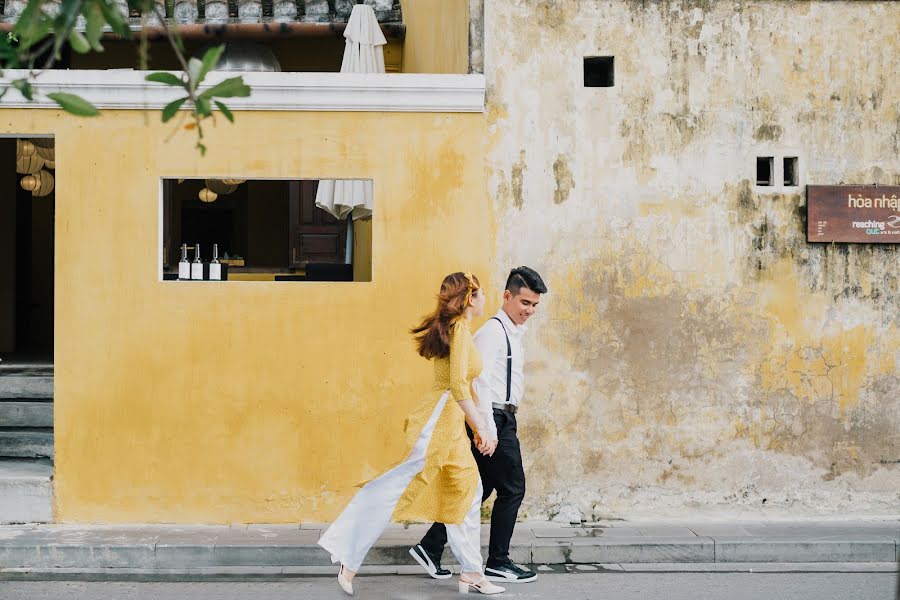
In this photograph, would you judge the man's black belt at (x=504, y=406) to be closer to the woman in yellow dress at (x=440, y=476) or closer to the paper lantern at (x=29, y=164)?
the woman in yellow dress at (x=440, y=476)

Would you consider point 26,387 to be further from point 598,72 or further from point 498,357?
point 598,72

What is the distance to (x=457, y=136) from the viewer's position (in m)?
8.09

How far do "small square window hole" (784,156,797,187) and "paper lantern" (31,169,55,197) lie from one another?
30.8 ft

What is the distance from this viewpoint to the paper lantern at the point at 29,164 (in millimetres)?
13103

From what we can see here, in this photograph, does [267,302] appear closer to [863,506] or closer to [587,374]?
[587,374]

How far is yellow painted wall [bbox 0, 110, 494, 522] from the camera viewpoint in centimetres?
795

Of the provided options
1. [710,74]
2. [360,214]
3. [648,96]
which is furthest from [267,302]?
[710,74]

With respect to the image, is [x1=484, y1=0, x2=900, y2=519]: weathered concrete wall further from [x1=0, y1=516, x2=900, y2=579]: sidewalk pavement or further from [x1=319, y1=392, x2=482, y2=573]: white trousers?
[x1=319, y1=392, x2=482, y2=573]: white trousers

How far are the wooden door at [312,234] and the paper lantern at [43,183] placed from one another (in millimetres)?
3762

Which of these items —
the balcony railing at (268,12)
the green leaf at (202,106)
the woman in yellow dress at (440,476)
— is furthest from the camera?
the balcony railing at (268,12)

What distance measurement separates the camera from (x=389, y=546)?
7309 millimetres

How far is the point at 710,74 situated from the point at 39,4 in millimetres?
5819

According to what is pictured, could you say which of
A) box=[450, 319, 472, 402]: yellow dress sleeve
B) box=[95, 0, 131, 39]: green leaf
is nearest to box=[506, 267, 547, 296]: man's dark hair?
box=[450, 319, 472, 402]: yellow dress sleeve

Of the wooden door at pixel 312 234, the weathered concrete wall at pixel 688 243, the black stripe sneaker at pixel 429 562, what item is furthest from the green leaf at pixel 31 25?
the wooden door at pixel 312 234
